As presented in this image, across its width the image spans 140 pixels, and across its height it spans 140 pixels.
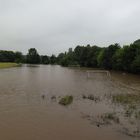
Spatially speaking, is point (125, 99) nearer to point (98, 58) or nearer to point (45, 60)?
point (98, 58)

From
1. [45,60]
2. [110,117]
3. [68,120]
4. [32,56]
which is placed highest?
[32,56]

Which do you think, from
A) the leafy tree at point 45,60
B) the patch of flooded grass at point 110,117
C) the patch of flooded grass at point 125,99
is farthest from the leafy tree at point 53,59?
the patch of flooded grass at point 110,117

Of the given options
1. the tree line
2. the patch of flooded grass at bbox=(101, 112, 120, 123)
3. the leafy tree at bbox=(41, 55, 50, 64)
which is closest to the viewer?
the patch of flooded grass at bbox=(101, 112, 120, 123)

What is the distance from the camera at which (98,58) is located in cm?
7919

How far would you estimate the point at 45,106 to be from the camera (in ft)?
47.8

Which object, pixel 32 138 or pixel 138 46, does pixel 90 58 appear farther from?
pixel 32 138

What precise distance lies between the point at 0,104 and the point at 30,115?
3647mm

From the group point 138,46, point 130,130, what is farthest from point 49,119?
point 138,46

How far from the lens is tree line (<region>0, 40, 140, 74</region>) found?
55.3m

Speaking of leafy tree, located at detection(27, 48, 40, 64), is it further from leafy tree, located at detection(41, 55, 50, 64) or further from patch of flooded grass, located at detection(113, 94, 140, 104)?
patch of flooded grass, located at detection(113, 94, 140, 104)

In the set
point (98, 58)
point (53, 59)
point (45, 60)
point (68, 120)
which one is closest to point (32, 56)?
point (45, 60)

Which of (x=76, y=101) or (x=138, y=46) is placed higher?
(x=138, y=46)

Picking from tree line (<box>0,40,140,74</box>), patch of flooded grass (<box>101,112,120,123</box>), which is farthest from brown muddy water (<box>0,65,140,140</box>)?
tree line (<box>0,40,140,74</box>)

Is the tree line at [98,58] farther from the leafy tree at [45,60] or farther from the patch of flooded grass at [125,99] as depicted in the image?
the patch of flooded grass at [125,99]
